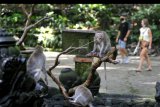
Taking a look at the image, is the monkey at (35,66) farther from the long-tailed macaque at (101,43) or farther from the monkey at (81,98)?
the long-tailed macaque at (101,43)

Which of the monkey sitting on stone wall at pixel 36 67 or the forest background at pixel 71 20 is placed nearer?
the monkey sitting on stone wall at pixel 36 67

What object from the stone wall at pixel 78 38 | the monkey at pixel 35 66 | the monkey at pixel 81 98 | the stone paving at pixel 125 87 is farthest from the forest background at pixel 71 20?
the monkey at pixel 81 98

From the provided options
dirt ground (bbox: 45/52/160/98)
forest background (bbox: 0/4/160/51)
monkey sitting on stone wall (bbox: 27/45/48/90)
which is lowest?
dirt ground (bbox: 45/52/160/98)

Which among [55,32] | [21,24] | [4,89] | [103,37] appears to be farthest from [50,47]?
[4,89]

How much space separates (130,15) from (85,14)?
Result: 2.39 metres

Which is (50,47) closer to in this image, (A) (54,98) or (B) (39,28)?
(B) (39,28)

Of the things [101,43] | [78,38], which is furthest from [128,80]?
[101,43]

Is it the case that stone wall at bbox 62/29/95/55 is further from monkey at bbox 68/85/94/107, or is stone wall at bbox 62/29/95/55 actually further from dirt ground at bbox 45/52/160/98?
monkey at bbox 68/85/94/107

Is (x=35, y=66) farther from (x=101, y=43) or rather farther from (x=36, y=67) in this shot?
(x=101, y=43)

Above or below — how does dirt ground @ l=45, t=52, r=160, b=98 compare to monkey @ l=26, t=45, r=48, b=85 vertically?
below

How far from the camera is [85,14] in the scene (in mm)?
20734

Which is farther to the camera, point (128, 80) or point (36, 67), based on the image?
point (128, 80)

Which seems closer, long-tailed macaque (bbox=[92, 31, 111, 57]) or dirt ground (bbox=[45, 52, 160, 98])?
long-tailed macaque (bbox=[92, 31, 111, 57])

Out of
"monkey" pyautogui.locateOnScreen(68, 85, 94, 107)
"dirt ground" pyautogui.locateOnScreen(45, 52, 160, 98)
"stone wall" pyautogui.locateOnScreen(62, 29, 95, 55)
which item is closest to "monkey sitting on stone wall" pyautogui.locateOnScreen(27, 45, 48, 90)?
"monkey" pyautogui.locateOnScreen(68, 85, 94, 107)
